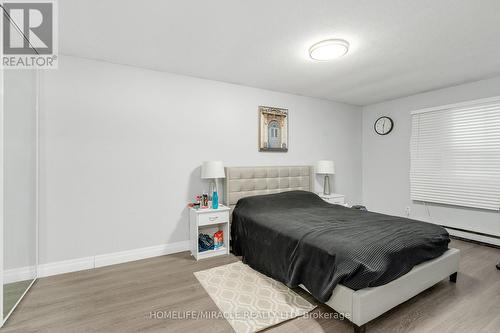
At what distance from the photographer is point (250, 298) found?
7.00 feet

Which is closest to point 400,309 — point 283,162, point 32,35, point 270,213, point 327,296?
point 327,296

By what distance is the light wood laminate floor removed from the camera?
5.81 feet

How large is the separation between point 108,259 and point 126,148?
137cm

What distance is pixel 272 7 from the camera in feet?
6.07

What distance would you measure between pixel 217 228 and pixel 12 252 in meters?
2.13

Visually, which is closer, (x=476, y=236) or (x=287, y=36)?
(x=287, y=36)

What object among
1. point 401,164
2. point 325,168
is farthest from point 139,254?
point 401,164

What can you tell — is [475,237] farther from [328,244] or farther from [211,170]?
[211,170]

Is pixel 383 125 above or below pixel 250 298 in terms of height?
above

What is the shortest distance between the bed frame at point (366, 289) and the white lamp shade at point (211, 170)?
24 centimetres

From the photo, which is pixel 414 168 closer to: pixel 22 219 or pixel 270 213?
pixel 270 213

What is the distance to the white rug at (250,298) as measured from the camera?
184cm

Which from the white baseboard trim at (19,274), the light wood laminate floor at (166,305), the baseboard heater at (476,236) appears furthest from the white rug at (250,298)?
the baseboard heater at (476,236)

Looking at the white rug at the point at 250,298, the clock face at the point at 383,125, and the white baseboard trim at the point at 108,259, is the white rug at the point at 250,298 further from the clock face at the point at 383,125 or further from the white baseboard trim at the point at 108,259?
the clock face at the point at 383,125
